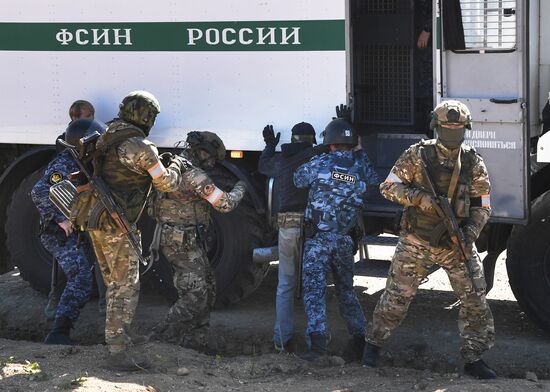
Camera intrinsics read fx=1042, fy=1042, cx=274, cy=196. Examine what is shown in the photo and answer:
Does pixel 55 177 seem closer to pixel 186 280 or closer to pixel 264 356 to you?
pixel 186 280

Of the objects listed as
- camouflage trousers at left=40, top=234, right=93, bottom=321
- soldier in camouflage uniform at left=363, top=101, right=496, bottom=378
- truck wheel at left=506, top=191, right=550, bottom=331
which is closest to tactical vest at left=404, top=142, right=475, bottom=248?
soldier in camouflage uniform at left=363, top=101, right=496, bottom=378

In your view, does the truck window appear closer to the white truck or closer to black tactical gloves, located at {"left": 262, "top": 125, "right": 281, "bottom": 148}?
the white truck

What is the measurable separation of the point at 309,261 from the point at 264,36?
5.64 feet

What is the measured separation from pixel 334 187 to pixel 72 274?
2083 millimetres

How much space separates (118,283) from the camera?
21.2 ft

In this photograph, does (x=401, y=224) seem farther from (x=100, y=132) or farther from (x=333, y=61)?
(x=100, y=132)

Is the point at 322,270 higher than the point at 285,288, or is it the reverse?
the point at 322,270

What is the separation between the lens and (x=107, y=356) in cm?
662

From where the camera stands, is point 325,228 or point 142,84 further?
point 142,84

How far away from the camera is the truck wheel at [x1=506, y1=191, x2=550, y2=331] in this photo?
697 cm

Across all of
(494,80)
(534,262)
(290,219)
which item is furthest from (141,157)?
(534,262)

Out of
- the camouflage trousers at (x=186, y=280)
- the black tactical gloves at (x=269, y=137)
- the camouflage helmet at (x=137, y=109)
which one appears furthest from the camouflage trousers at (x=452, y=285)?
the camouflage helmet at (x=137, y=109)

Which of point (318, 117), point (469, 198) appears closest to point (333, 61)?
A: point (318, 117)

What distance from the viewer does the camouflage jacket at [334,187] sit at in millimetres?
6859
